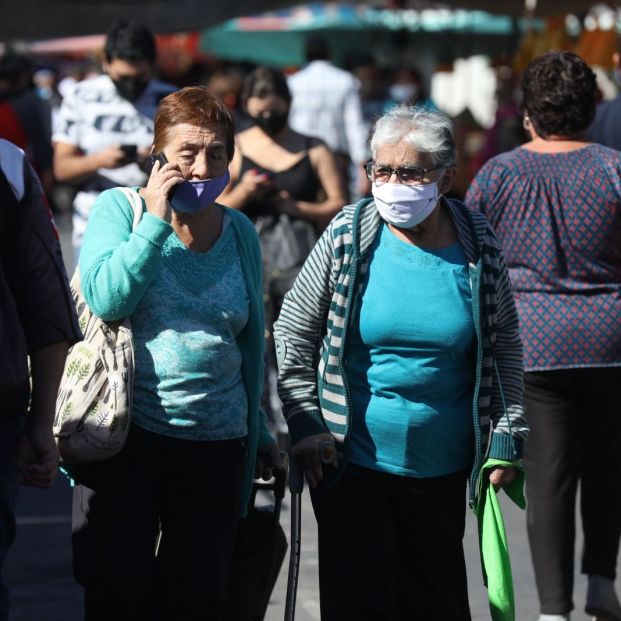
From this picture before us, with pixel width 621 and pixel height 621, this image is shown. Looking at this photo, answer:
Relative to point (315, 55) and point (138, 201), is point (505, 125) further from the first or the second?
point (138, 201)

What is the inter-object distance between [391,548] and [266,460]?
45cm

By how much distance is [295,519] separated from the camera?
3.92 meters

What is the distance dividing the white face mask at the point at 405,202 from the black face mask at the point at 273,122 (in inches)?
119

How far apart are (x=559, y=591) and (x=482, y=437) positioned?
54.6 inches

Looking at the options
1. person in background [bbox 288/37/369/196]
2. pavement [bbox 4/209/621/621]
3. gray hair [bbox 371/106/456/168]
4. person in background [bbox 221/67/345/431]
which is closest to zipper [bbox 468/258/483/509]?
gray hair [bbox 371/106/456/168]

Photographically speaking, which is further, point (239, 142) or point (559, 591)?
point (239, 142)

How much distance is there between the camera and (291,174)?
6.89m

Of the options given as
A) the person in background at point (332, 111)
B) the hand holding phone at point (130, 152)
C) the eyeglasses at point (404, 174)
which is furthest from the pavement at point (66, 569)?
the person in background at point (332, 111)

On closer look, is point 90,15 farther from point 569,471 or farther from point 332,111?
point 569,471

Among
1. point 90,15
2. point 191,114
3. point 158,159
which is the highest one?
point 191,114

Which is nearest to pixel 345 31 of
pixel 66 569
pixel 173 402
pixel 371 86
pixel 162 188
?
pixel 371 86

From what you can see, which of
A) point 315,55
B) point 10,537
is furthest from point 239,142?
point 315,55

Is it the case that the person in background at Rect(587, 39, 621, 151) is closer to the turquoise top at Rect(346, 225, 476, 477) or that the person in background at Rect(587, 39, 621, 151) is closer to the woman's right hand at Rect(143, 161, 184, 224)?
the turquoise top at Rect(346, 225, 476, 477)

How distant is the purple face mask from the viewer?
377 cm
